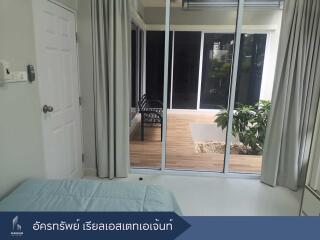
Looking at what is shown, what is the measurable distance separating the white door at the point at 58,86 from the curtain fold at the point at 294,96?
2398 millimetres

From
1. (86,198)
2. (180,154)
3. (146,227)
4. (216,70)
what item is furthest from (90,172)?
(216,70)

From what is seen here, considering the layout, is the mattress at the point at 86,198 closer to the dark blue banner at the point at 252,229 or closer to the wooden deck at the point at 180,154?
the dark blue banner at the point at 252,229

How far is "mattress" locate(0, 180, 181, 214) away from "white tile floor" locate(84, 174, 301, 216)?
96 cm

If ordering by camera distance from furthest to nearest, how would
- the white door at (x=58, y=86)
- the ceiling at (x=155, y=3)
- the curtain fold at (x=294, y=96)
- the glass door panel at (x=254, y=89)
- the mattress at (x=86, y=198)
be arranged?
1. the ceiling at (x=155, y=3)
2. the glass door panel at (x=254, y=89)
3. the curtain fold at (x=294, y=96)
4. the white door at (x=58, y=86)
5. the mattress at (x=86, y=198)

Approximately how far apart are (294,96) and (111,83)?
2177 mm

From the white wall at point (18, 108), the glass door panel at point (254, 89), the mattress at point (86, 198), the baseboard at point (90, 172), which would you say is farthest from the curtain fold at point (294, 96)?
the white wall at point (18, 108)

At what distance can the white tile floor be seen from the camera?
2477mm

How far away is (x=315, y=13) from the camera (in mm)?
2570

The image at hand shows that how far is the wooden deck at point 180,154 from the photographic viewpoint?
137 inches

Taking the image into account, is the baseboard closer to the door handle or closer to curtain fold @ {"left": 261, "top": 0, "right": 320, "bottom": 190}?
the door handle

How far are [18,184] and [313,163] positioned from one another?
2505mm

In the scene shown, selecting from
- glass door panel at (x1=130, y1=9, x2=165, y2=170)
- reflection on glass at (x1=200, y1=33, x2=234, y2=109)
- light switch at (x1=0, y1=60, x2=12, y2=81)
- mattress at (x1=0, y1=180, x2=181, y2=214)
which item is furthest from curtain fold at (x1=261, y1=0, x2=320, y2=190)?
light switch at (x1=0, y1=60, x2=12, y2=81)

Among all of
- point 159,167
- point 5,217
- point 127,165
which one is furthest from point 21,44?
point 159,167

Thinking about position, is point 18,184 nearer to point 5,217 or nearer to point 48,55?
point 5,217
